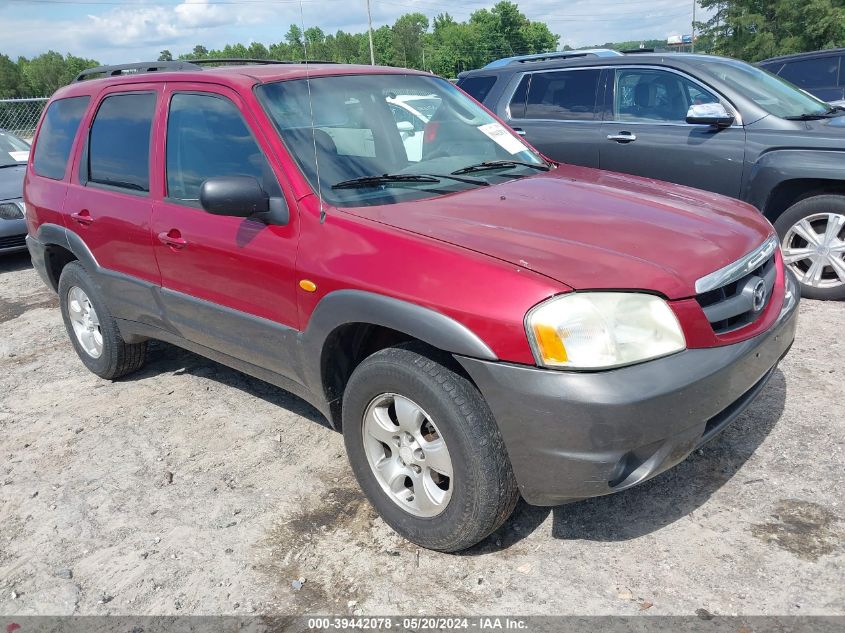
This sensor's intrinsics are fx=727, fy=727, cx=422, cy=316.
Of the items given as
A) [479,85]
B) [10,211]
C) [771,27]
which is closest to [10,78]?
[771,27]

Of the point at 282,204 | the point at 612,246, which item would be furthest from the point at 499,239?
the point at 282,204

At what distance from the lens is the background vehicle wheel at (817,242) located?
16.4 feet

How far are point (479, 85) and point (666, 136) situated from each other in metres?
2.11

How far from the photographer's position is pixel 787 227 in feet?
16.9

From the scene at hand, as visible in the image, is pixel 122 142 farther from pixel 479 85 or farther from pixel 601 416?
pixel 479 85

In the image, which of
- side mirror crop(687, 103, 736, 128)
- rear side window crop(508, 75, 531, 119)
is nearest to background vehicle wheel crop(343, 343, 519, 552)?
side mirror crop(687, 103, 736, 128)

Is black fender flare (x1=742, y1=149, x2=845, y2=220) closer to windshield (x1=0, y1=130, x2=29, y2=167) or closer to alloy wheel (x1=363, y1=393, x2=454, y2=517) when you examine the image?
alloy wheel (x1=363, y1=393, x2=454, y2=517)

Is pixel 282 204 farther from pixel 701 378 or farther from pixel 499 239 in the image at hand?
pixel 701 378

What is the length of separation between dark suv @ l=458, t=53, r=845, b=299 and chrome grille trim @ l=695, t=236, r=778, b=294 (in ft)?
8.02

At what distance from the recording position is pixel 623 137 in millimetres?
5895

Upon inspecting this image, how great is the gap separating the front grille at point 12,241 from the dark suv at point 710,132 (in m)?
5.37

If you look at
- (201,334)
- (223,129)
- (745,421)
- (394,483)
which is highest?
(223,129)

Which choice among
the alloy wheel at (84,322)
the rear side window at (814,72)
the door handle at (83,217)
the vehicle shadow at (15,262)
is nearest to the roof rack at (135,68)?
the door handle at (83,217)

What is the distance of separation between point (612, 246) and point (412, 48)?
64.0 m
